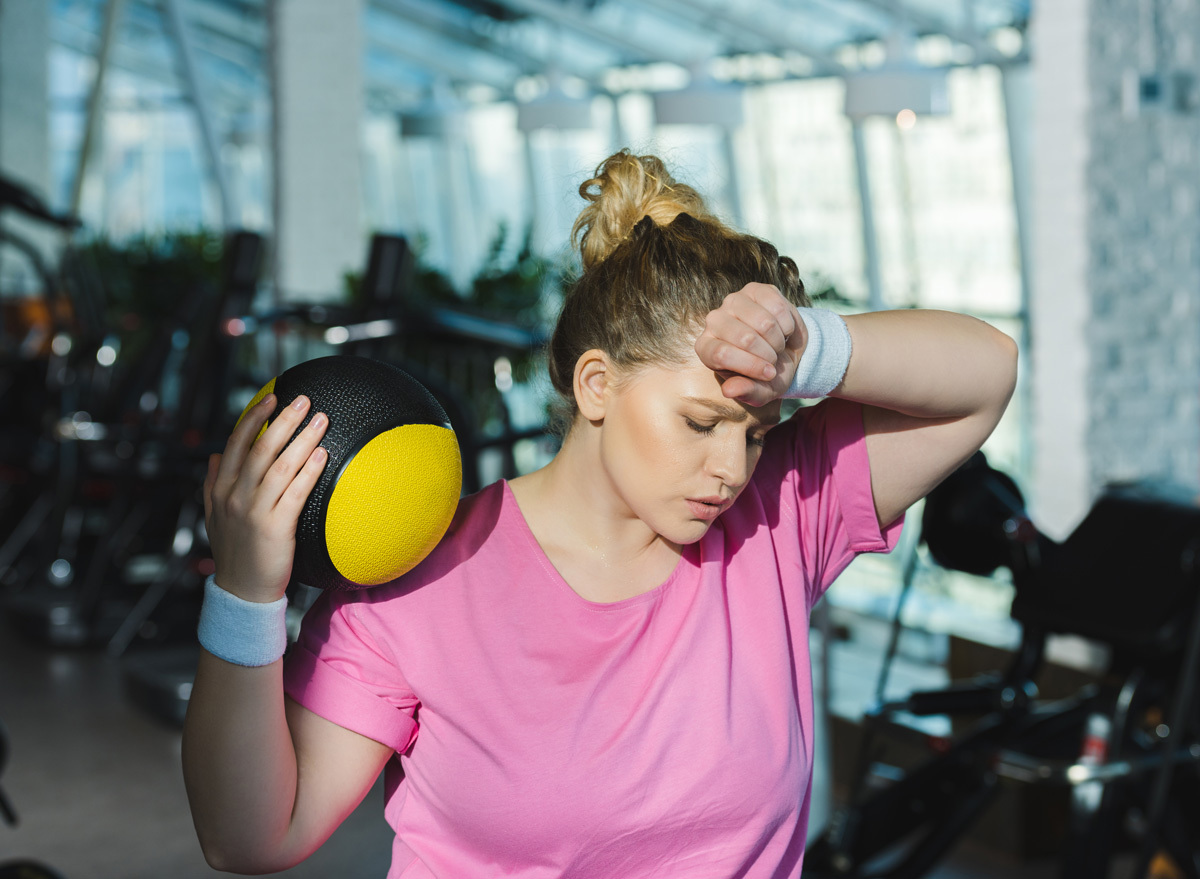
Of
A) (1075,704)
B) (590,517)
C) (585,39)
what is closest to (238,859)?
(590,517)

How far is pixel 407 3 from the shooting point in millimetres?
11102

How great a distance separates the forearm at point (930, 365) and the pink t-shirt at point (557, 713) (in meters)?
0.23

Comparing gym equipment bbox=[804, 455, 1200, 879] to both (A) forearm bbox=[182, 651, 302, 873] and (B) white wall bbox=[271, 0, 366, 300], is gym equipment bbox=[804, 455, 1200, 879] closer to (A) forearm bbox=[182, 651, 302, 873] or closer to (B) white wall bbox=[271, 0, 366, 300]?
(A) forearm bbox=[182, 651, 302, 873]

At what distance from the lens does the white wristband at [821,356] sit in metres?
0.97

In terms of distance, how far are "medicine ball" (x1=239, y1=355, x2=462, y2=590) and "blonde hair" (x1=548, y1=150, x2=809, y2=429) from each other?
0.17m

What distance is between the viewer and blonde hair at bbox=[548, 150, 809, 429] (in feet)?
3.41

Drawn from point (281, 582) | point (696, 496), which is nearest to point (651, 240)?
point (696, 496)

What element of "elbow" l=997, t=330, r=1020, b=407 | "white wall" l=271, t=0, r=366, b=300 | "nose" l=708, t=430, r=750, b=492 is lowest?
"nose" l=708, t=430, r=750, b=492

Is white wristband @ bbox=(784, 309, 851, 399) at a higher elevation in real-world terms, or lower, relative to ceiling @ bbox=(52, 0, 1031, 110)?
lower

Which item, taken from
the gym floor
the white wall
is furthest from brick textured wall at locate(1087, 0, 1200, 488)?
the white wall

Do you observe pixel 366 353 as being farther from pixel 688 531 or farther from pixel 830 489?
pixel 688 531

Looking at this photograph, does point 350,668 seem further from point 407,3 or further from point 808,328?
point 407,3

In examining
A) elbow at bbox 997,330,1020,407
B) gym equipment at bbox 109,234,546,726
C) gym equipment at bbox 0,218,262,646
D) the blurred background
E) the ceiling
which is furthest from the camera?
the ceiling

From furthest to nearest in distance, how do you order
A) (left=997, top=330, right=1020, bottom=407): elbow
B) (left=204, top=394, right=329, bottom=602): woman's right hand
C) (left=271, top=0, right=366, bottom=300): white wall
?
(left=271, top=0, right=366, bottom=300): white wall < (left=997, top=330, right=1020, bottom=407): elbow < (left=204, top=394, right=329, bottom=602): woman's right hand
